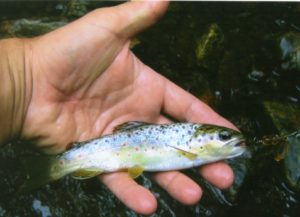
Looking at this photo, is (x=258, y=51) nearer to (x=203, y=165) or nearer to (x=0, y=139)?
(x=203, y=165)

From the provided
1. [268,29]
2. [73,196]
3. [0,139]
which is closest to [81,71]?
[0,139]

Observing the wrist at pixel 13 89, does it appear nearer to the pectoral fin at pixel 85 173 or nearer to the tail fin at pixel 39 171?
the tail fin at pixel 39 171

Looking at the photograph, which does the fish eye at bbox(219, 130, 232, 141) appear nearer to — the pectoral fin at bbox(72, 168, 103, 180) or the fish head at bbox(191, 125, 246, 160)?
the fish head at bbox(191, 125, 246, 160)

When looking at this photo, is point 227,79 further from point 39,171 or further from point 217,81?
point 39,171

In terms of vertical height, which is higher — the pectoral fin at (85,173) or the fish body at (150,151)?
the fish body at (150,151)

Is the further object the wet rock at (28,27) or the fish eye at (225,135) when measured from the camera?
the wet rock at (28,27)

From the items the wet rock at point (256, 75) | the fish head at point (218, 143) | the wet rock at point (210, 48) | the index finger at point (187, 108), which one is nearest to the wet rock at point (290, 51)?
the wet rock at point (256, 75)
